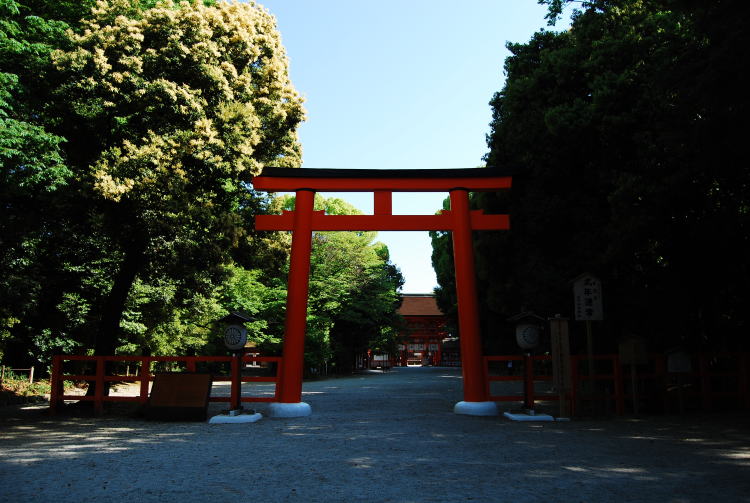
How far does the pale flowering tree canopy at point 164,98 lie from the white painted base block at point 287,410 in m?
4.32

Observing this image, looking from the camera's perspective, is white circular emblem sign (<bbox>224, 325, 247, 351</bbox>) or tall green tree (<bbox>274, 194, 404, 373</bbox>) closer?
white circular emblem sign (<bbox>224, 325, 247, 351</bbox>)

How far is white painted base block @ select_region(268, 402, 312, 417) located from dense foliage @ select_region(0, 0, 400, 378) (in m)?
3.54

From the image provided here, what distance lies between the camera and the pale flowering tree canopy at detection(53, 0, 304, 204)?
32.1 ft

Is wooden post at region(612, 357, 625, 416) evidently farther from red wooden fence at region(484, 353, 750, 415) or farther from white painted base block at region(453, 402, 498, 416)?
white painted base block at region(453, 402, 498, 416)

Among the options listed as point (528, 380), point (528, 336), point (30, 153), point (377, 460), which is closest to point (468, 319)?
point (528, 336)

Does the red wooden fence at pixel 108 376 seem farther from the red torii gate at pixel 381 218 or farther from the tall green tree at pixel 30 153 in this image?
the tall green tree at pixel 30 153

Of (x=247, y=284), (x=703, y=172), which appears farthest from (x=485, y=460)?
(x=247, y=284)

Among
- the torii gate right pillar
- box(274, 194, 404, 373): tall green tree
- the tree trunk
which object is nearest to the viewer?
the torii gate right pillar

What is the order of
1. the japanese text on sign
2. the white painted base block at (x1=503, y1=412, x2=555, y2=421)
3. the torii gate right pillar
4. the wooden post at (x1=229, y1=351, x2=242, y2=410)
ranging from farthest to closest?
the torii gate right pillar
the japanese text on sign
the wooden post at (x1=229, y1=351, x2=242, y2=410)
the white painted base block at (x1=503, y1=412, x2=555, y2=421)

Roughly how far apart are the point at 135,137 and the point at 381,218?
16.6ft

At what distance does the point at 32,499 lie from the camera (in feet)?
13.3

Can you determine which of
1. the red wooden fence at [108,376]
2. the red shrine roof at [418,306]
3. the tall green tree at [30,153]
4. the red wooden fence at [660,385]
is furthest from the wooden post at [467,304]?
the red shrine roof at [418,306]

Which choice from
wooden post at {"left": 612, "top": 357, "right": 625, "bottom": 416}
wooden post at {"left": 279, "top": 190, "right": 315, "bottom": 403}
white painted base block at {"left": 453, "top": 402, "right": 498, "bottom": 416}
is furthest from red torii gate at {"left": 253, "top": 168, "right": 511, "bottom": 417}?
wooden post at {"left": 612, "top": 357, "right": 625, "bottom": 416}

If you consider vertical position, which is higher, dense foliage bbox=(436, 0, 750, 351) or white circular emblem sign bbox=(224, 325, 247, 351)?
dense foliage bbox=(436, 0, 750, 351)
